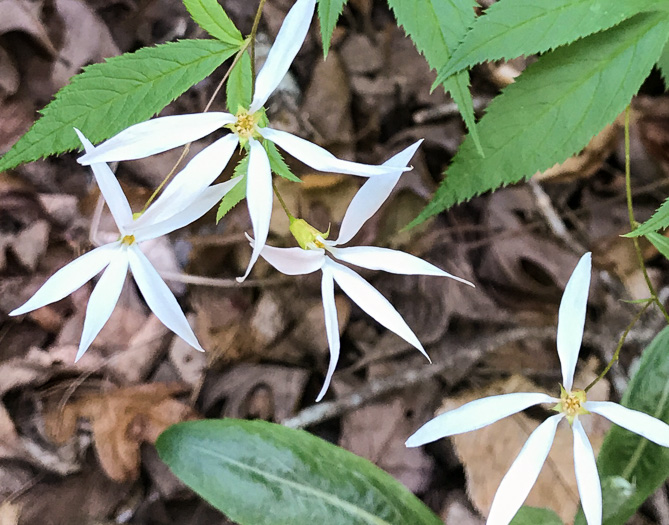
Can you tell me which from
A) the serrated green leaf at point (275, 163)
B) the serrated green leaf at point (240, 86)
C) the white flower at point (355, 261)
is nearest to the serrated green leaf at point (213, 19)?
the serrated green leaf at point (240, 86)

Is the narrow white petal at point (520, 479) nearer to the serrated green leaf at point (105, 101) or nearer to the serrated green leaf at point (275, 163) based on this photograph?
the serrated green leaf at point (275, 163)

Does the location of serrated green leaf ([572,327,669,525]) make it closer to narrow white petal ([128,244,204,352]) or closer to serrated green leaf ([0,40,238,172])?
narrow white petal ([128,244,204,352])

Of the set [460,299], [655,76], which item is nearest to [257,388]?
[460,299]

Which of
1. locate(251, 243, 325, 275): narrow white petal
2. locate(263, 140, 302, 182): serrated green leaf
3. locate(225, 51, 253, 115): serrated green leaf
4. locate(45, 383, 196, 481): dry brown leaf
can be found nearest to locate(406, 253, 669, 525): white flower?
locate(251, 243, 325, 275): narrow white petal

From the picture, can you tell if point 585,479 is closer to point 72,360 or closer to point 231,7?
point 72,360

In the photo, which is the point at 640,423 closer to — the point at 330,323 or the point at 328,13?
the point at 330,323
